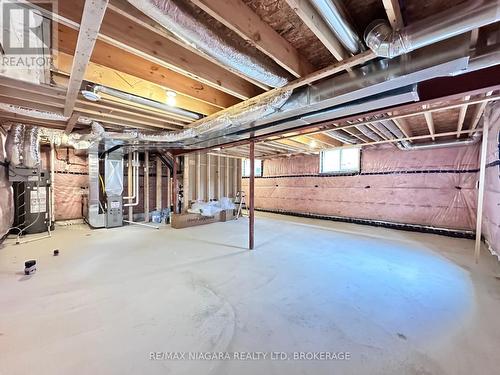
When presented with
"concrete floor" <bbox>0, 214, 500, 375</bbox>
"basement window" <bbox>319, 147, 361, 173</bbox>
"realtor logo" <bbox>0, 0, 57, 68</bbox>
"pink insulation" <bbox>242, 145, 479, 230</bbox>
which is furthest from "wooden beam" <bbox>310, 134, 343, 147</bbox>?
"realtor logo" <bbox>0, 0, 57, 68</bbox>

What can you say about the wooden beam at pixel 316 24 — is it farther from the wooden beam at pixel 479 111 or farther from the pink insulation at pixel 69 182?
the pink insulation at pixel 69 182

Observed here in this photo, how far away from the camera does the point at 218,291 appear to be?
221cm

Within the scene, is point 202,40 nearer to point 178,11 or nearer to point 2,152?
point 178,11

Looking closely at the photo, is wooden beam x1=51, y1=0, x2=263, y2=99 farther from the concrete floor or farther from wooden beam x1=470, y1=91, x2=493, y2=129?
wooden beam x1=470, y1=91, x2=493, y2=129

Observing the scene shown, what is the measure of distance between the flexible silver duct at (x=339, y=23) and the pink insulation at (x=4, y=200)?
5.45m

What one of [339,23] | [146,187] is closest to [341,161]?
[339,23]

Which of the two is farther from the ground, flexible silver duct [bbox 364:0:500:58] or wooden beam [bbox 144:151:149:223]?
flexible silver duct [bbox 364:0:500:58]

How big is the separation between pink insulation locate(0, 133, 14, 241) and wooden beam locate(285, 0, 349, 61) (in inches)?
210

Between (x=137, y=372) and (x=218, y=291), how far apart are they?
1013mm

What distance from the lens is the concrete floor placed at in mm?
1343

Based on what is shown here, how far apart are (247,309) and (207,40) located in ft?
6.99

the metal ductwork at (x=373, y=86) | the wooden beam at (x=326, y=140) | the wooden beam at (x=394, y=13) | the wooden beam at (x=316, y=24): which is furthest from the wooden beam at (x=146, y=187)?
the wooden beam at (x=394, y=13)

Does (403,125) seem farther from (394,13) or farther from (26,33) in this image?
(26,33)

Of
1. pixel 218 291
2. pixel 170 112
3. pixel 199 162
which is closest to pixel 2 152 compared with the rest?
pixel 170 112
